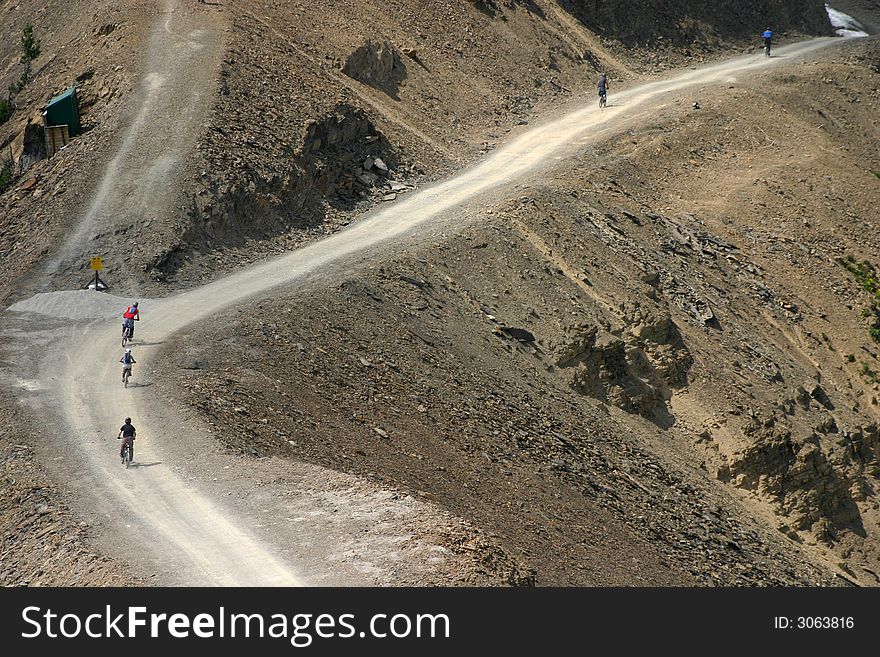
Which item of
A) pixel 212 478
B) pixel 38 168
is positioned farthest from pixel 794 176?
pixel 212 478

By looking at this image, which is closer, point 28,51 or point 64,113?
point 64,113

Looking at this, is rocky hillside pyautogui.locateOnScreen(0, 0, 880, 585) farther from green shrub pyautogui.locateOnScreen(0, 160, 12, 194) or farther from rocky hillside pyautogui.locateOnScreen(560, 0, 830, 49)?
rocky hillside pyautogui.locateOnScreen(560, 0, 830, 49)

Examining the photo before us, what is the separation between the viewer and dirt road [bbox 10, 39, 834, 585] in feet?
63.5

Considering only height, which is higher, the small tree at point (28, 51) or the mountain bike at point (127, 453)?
the small tree at point (28, 51)

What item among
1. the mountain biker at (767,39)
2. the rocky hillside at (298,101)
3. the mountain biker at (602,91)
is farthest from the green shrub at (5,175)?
the mountain biker at (767,39)

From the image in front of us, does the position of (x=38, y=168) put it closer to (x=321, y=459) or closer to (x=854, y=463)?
(x=321, y=459)

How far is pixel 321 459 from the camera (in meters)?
23.9

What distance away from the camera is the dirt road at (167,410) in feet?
63.5

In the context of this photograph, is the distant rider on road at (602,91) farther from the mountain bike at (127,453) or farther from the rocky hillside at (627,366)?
the mountain bike at (127,453)

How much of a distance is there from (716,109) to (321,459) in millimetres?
33038

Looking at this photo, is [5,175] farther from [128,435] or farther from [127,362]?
[128,435]

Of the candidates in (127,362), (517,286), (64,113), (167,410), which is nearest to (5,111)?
(64,113)

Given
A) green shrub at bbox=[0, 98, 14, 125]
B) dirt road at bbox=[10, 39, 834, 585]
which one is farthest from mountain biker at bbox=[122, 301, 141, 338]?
green shrub at bbox=[0, 98, 14, 125]

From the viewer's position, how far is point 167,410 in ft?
81.5
